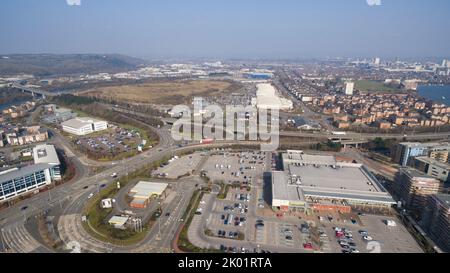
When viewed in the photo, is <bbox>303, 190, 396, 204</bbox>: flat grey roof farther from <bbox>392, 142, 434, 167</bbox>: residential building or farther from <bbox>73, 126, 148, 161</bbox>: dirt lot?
<bbox>73, 126, 148, 161</bbox>: dirt lot

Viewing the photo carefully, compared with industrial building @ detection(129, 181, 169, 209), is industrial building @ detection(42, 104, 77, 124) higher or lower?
higher

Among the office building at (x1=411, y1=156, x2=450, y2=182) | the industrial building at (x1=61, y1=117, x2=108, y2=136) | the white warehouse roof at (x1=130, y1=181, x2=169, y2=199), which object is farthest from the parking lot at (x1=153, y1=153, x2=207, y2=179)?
the office building at (x1=411, y1=156, x2=450, y2=182)

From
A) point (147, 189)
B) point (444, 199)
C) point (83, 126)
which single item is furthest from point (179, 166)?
point (444, 199)

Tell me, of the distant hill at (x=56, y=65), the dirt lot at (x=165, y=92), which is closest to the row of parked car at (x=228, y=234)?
the dirt lot at (x=165, y=92)

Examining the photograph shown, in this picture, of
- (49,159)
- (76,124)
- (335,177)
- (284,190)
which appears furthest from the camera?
(76,124)

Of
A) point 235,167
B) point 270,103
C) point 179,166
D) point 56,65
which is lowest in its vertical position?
point 235,167

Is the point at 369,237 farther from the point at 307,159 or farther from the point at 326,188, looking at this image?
the point at 307,159

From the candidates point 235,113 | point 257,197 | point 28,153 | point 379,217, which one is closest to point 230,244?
point 257,197
